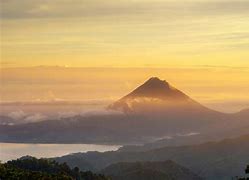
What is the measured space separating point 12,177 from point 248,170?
65153 millimetres

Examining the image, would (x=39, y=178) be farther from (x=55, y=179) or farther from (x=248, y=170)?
(x=248, y=170)

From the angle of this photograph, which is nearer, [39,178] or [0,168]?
[39,178]

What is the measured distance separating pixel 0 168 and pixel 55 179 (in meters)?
20.0

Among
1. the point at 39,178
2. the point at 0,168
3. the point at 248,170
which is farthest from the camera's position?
the point at 0,168

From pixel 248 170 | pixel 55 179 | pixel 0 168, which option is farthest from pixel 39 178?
pixel 248 170

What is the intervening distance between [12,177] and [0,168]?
15.2m

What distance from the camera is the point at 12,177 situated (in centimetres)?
17938

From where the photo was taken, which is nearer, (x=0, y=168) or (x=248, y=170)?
(x=248, y=170)

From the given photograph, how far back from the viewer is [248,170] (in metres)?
140

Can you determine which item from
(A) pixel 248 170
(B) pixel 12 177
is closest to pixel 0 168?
(B) pixel 12 177

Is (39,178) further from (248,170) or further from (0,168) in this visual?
(248,170)

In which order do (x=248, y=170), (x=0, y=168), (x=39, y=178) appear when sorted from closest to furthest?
(x=248, y=170)
(x=39, y=178)
(x=0, y=168)

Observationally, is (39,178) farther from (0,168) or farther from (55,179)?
(0,168)

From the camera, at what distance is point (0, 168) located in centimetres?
19362
